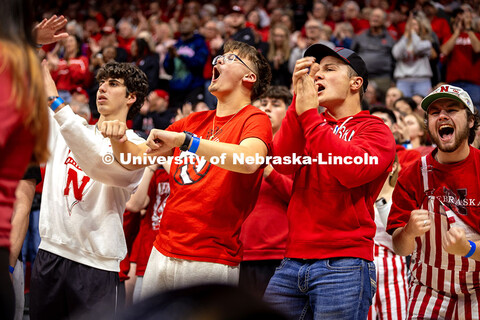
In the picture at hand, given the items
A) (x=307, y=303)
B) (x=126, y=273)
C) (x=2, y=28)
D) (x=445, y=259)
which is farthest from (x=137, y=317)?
(x=126, y=273)

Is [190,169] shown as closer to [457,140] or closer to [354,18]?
[457,140]

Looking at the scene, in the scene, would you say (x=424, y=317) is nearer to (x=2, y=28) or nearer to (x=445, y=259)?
(x=445, y=259)

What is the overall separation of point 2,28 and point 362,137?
2136 millimetres

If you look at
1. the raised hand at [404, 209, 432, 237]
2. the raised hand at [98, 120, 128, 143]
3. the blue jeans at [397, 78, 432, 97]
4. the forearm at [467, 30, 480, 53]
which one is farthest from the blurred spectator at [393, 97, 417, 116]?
the raised hand at [98, 120, 128, 143]

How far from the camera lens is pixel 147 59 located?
10641 mm

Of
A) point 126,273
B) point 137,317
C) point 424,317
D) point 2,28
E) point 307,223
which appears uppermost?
point 2,28

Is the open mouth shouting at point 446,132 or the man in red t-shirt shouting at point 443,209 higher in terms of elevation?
the open mouth shouting at point 446,132

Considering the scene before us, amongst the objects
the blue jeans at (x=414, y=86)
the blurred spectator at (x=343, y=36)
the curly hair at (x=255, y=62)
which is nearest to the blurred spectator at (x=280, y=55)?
the blurred spectator at (x=343, y=36)

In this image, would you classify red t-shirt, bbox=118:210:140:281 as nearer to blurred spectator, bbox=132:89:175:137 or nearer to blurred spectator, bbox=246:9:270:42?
blurred spectator, bbox=132:89:175:137

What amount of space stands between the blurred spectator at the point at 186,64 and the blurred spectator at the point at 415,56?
3.50 metres

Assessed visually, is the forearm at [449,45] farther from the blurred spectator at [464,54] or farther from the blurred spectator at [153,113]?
the blurred spectator at [153,113]

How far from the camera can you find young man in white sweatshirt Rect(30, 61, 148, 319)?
12.5 ft

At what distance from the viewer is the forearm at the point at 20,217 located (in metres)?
3.82

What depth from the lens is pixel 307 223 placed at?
3.35 metres
